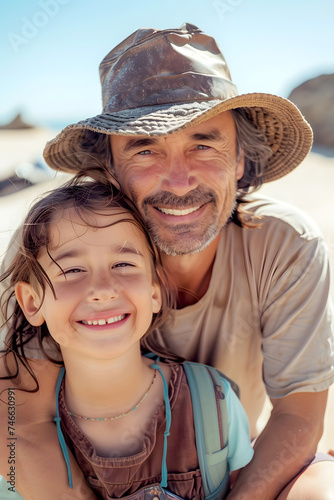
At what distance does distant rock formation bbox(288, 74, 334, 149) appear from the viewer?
35.6ft

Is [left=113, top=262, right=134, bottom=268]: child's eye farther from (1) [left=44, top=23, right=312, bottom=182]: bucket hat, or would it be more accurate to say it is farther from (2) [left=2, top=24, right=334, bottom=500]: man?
(1) [left=44, top=23, right=312, bottom=182]: bucket hat

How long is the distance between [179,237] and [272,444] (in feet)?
3.17

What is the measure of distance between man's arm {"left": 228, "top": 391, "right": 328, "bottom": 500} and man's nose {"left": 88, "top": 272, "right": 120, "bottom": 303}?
3.06 ft

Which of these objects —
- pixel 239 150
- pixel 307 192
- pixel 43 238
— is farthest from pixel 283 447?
pixel 307 192

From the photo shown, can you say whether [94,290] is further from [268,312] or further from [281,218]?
[281,218]

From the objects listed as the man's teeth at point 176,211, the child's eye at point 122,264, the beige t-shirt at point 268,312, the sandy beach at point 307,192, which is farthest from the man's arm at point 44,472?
the sandy beach at point 307,192

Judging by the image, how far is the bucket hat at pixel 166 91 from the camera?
80.9 inches

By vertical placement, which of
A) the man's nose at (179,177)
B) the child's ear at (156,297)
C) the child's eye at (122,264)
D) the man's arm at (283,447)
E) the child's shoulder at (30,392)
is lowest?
the man's arm at (283,447)

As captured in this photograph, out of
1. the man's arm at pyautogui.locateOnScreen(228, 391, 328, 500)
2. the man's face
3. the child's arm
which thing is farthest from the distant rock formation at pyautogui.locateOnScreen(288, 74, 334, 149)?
the child's arm

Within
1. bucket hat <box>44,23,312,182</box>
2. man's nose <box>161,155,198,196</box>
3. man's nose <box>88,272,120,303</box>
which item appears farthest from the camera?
man's nose <box>161,155,198,196</box>

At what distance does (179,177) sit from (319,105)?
1006 centimetres

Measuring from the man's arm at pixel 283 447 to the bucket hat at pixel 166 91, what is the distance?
1.29 metres

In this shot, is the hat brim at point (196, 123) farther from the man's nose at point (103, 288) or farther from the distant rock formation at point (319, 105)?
the distant rock formation at point (319, 105)

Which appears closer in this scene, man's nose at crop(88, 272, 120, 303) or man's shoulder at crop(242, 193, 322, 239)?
man's nose at crop(88, 272, 120, 303)
